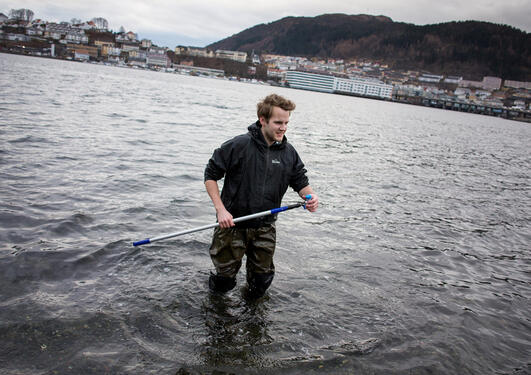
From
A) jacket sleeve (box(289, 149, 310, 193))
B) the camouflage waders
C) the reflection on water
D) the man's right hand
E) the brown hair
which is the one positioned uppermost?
the brown hair

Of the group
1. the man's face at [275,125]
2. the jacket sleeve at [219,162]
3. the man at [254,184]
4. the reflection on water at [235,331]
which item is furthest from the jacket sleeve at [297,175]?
the reflection on water at [235,331]

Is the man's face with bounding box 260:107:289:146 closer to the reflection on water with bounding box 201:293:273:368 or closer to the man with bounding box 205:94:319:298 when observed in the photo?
the man with bounding box 205:94:319:298

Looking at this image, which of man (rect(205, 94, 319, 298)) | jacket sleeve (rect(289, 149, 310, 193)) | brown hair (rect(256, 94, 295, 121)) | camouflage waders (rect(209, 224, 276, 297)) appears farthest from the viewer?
jacket sleeve (rect(289, 149, 310, 193))

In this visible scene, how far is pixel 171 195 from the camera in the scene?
366 inches

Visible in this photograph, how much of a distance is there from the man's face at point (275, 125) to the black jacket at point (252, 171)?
0.06 meters

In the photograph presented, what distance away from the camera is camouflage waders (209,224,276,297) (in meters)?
4.20

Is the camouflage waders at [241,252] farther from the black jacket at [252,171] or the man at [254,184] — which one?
the black jacket at [252,171]

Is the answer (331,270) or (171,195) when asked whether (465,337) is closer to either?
(331,270)

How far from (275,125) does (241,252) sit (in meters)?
1.45

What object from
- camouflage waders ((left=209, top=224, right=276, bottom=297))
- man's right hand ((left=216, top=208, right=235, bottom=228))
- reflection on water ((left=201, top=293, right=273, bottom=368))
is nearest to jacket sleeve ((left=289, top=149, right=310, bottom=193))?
camouflage waders ((left=209, top=224, right=276, bottom=297))

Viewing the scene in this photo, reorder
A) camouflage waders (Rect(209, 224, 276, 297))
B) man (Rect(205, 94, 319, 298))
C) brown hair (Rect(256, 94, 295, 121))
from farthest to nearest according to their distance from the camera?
camouflage waders (Rect(209, 224, 276, 297)), man (Rect(205, 94, 319, 298)), brown hair (Rect(256, 94, 295, 121))

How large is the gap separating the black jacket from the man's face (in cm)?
6

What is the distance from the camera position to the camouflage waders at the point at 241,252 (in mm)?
4195

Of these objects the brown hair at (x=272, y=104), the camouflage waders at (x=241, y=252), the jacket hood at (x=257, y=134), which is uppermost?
the brown hair at (x=272, y=104)
